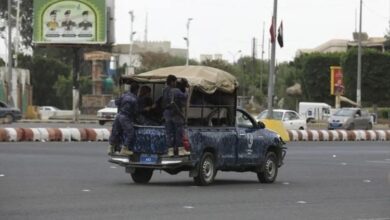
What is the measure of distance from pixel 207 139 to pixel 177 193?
2163 mm

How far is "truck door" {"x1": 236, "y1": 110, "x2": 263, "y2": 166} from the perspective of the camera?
19.3 m

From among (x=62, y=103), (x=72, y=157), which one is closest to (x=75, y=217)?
(x=72, y=157)

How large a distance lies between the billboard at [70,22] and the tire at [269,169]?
48116mm

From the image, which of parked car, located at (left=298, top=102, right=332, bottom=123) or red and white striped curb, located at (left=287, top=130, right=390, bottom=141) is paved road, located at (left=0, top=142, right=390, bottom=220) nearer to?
red and white striped curb, located at (left=287, top=130, right=390, bottom=141)

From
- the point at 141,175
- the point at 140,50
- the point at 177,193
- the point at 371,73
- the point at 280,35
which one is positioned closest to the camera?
the point at 177,193

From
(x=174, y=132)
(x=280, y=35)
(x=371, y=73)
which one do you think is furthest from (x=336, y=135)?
(x=371, y=73)

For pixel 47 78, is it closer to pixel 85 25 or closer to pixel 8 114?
pixel 85 25

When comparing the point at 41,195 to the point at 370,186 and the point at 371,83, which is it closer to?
the point at 370,186

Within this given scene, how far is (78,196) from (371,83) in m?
68.3

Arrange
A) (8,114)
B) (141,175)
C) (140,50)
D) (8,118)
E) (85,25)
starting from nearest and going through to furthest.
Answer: (141,175) → (8,118) → (8,114) → (85,25) → (140,50)

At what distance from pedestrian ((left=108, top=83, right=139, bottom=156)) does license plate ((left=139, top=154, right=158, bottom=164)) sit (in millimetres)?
243

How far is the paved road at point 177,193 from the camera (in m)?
13.3

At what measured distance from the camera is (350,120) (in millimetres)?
57906

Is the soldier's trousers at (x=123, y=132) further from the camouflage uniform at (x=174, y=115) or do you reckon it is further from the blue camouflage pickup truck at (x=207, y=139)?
the camouflage uniform at (x=174, y=115)
